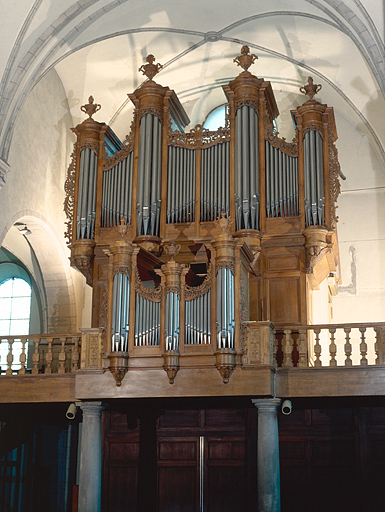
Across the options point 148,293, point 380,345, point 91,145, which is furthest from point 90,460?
point 91,145

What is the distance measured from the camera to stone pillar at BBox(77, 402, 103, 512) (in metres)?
12.9

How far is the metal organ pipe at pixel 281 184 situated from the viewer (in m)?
15.2

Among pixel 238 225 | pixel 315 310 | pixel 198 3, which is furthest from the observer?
pixel 198 3

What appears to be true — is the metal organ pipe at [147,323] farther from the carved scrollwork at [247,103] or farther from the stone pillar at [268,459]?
the carved scrollwork at [247,103]

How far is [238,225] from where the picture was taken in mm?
14930

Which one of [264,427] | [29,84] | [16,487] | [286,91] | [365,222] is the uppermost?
[286,91]

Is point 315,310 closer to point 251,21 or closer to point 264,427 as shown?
point 264,427

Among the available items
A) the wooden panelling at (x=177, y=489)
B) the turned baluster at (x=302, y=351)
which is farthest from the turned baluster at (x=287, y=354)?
the wooden panelling at (x=177, y=489)

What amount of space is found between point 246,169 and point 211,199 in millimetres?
906

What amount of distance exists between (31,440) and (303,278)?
693 cm

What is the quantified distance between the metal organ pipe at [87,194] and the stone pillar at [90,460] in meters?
3.88

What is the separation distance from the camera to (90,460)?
42.9 feet

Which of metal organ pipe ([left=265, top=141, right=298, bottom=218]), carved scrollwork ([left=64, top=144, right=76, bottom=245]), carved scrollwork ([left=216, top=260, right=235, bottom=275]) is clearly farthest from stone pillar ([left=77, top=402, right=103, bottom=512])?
metal organ pipe ([left=265, top=141, right=298, bottom=218])

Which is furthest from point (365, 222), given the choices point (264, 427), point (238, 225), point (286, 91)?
point (264, 427)
